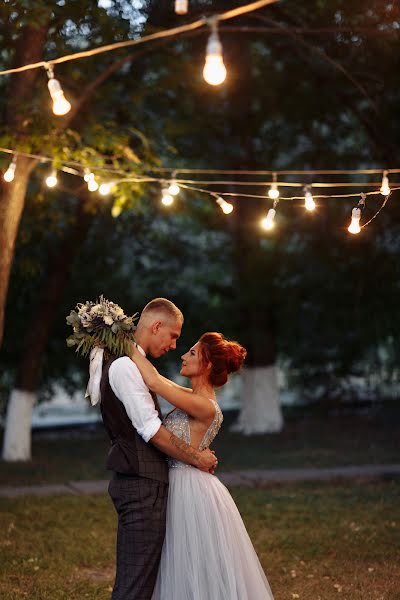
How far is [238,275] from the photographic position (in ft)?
A: 51.6

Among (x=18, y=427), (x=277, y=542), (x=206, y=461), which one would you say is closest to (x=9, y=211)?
(x=277, y=542)

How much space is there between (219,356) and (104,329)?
2.07 feet

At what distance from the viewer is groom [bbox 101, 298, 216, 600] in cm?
453

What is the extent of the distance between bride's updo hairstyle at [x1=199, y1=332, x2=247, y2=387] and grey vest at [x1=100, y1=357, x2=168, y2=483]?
1.73 feet

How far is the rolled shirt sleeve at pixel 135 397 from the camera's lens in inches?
177

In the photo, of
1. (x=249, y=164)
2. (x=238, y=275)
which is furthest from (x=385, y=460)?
(x=249, y=164)

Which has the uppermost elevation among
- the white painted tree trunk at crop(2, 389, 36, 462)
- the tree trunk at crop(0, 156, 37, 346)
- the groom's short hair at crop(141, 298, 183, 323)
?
the tree trunk at crop(0, 156, 37, 346)

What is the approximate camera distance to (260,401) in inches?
626

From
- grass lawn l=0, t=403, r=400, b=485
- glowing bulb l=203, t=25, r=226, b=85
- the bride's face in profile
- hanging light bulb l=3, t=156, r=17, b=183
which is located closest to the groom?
the bride's face in profile

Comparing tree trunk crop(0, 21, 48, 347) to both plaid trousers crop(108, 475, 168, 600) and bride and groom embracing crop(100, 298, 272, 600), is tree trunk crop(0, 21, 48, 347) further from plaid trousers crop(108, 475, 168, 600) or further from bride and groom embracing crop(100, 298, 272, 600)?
plaid trousers crop(108, 475, 168, 600)

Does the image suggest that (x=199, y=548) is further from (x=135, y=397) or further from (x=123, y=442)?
(x=135, y=397)

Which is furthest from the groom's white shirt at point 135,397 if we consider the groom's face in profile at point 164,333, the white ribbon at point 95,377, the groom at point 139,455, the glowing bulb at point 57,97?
the glowing bulb at point 57,97

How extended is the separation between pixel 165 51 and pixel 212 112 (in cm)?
324

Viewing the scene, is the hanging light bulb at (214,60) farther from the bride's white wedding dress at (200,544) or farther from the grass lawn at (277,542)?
the grass lawn at (277,542)
